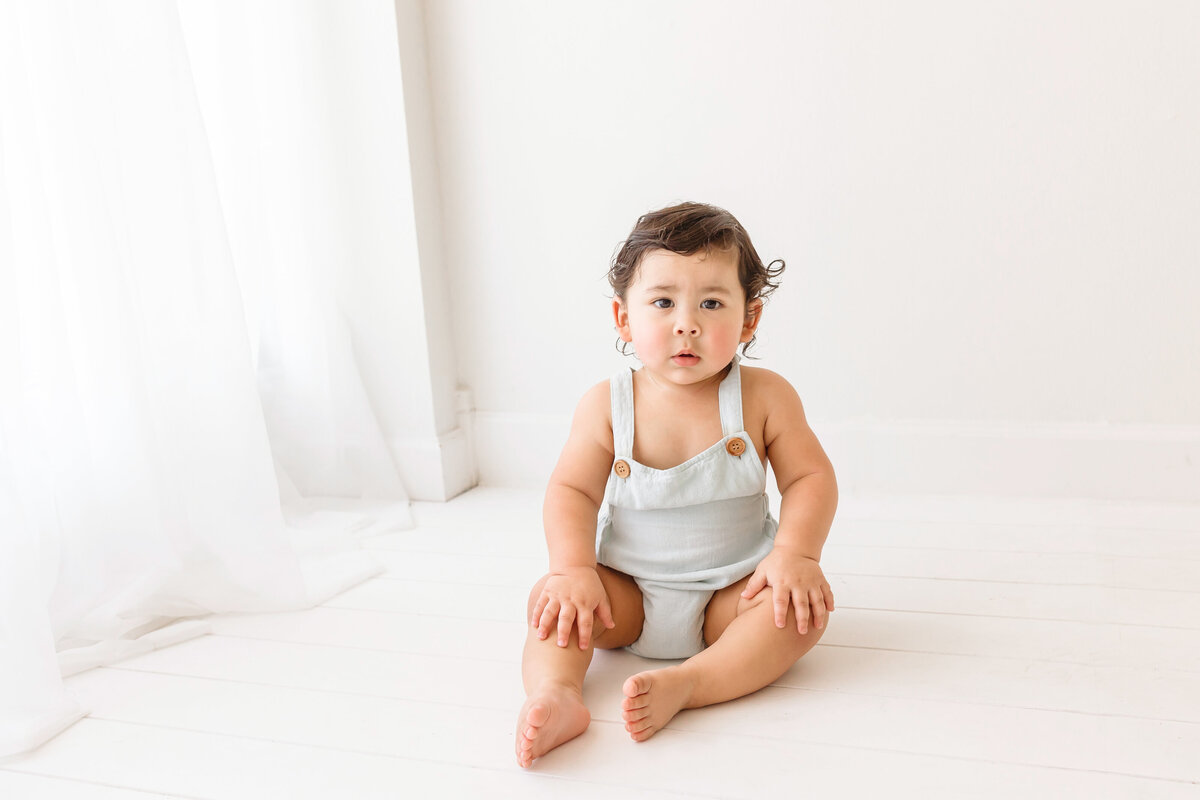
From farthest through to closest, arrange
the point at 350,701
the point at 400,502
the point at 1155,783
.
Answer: the point at 400,502, the point at 350,701, the point at 1155,783

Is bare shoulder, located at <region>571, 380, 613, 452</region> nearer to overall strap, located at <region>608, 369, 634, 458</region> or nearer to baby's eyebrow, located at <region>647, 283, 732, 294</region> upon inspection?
overall strap, located at <region>608, 369, 634, 458</region>

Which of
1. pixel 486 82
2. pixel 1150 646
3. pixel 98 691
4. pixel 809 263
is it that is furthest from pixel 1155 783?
pixel 486 82

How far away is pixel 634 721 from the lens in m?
1.01

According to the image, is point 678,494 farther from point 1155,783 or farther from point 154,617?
point 154,617

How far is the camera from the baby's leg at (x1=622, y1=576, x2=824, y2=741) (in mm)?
1012

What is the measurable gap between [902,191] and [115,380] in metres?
1.22

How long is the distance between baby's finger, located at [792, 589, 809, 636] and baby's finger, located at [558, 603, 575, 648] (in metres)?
0.25

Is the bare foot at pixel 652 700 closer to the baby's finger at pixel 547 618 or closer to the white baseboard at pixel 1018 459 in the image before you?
the baby's finger at pixel 547 618

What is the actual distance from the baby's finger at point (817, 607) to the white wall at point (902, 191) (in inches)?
27.5

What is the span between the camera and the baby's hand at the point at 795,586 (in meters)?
1.10

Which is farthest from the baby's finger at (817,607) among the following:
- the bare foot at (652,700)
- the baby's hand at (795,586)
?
the bare foot at (652,700)

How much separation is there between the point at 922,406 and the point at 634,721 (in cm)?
95

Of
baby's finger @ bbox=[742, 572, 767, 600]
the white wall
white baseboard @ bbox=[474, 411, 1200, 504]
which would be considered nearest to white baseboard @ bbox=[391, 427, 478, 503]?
the white wall

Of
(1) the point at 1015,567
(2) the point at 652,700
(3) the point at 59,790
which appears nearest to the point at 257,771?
(3) the point at 59,790
